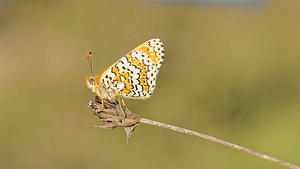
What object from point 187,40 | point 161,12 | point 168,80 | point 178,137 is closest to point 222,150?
point 178,137

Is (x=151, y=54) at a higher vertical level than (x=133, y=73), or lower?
higher

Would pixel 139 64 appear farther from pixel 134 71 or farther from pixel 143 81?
pixel 143 81

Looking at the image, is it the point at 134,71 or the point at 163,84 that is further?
the point at 163,84

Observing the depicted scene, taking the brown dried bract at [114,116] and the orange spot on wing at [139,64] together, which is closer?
the brown dried bract at [114,116]

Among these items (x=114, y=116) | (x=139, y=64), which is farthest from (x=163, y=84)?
(x=114, y=116)

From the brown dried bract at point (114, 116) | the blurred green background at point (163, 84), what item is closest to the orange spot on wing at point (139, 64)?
the brown dried bract at point (114, 116)

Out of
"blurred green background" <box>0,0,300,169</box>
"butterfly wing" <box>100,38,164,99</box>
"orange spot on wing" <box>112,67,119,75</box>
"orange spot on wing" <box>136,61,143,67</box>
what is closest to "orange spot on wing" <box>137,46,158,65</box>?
"butterfly wing" <box>100,38,164,99</box>

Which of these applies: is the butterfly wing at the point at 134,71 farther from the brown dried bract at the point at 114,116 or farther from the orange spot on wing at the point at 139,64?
the brown dried bract at the point at 114,116
